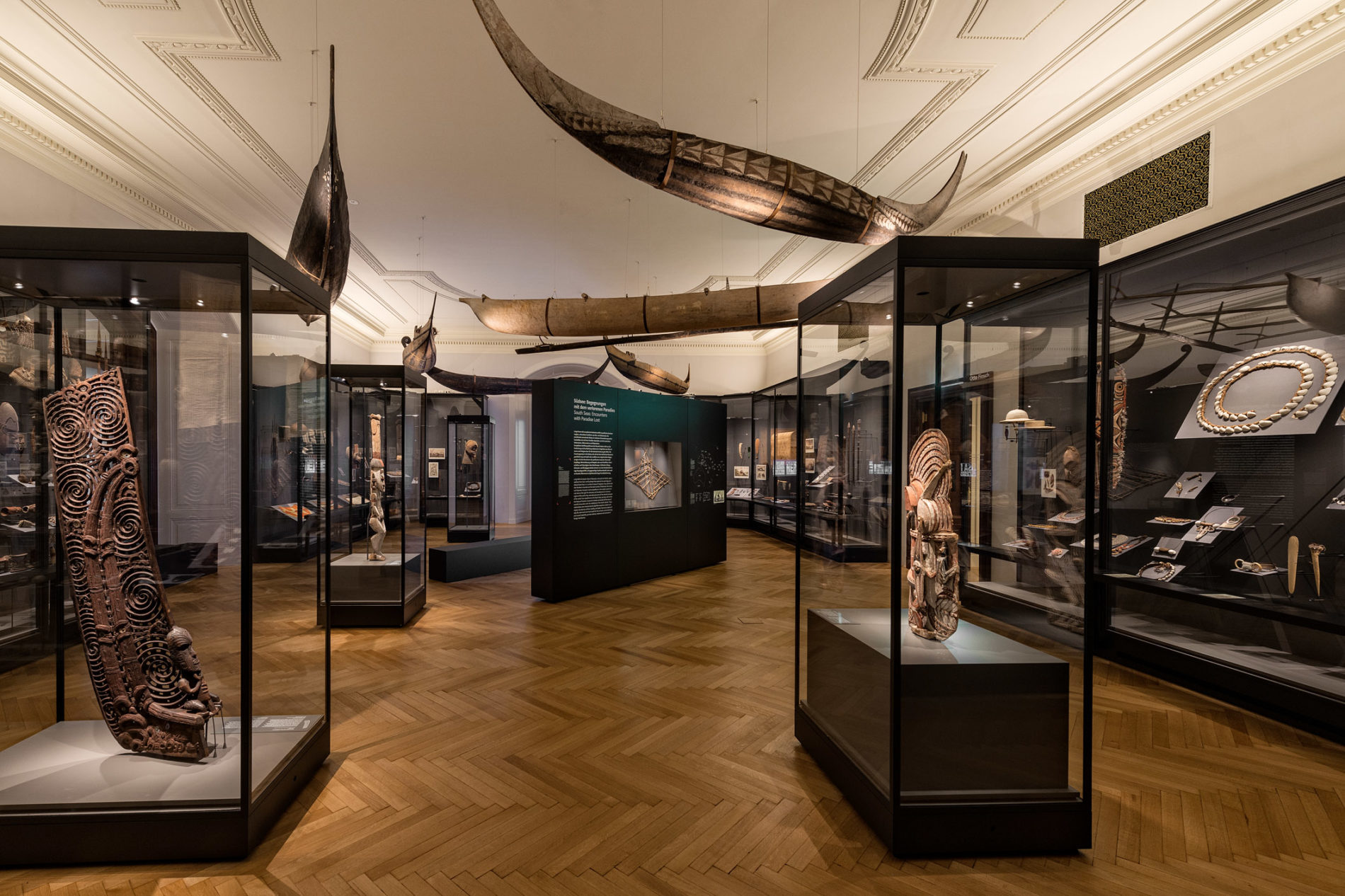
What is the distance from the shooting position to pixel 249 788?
6.90 feet

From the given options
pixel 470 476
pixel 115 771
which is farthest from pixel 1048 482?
pixel 470 476

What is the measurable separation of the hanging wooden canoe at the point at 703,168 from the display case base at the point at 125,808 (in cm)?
258

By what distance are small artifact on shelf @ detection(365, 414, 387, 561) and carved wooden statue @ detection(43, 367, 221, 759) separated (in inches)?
114

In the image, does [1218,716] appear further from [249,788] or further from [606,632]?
[249,788]

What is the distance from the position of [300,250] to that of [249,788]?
2756 millimetres

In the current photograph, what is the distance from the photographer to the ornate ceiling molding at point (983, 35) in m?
3.38

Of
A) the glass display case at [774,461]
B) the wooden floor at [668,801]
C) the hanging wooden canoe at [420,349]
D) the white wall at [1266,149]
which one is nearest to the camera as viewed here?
the wooden floor at [668,801]

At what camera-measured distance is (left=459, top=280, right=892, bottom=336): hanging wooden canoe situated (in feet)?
17.8

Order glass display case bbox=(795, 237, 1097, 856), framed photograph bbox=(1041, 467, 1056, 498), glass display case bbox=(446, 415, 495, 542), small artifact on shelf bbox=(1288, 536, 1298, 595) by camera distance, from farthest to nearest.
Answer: glass display case bbox=(446, 415, 495, 542)
small artifact on shelf bbox=(1288, 536, 1298, 595)
framed photograph bbox=(1041, 467, 1056, 498)
glass display case bbox=(795, 237, 1097, 856)

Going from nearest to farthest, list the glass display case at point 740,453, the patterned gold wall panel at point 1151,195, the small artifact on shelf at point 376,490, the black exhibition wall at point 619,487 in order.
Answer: the patterned gold wall panel at point 1151,195, the small artifact on shelf at point 376,490, the black exhibition wall at point 619,487, the glass display case at point 740,453

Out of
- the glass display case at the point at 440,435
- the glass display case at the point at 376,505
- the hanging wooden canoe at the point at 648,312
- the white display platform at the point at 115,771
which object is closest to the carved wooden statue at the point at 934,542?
the white display platform at the point at 115,771

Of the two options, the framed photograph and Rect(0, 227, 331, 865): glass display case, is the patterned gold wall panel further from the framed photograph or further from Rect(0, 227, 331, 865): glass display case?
Rect(0, 227, 331, 865): glass display case

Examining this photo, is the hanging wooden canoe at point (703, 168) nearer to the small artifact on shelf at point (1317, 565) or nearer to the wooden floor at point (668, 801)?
the wooden floor at point (668, 801)

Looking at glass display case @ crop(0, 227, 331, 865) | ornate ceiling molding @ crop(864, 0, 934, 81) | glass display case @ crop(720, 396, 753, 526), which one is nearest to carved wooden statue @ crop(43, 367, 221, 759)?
glass display case @ crop(0, 227, 331, 865)
